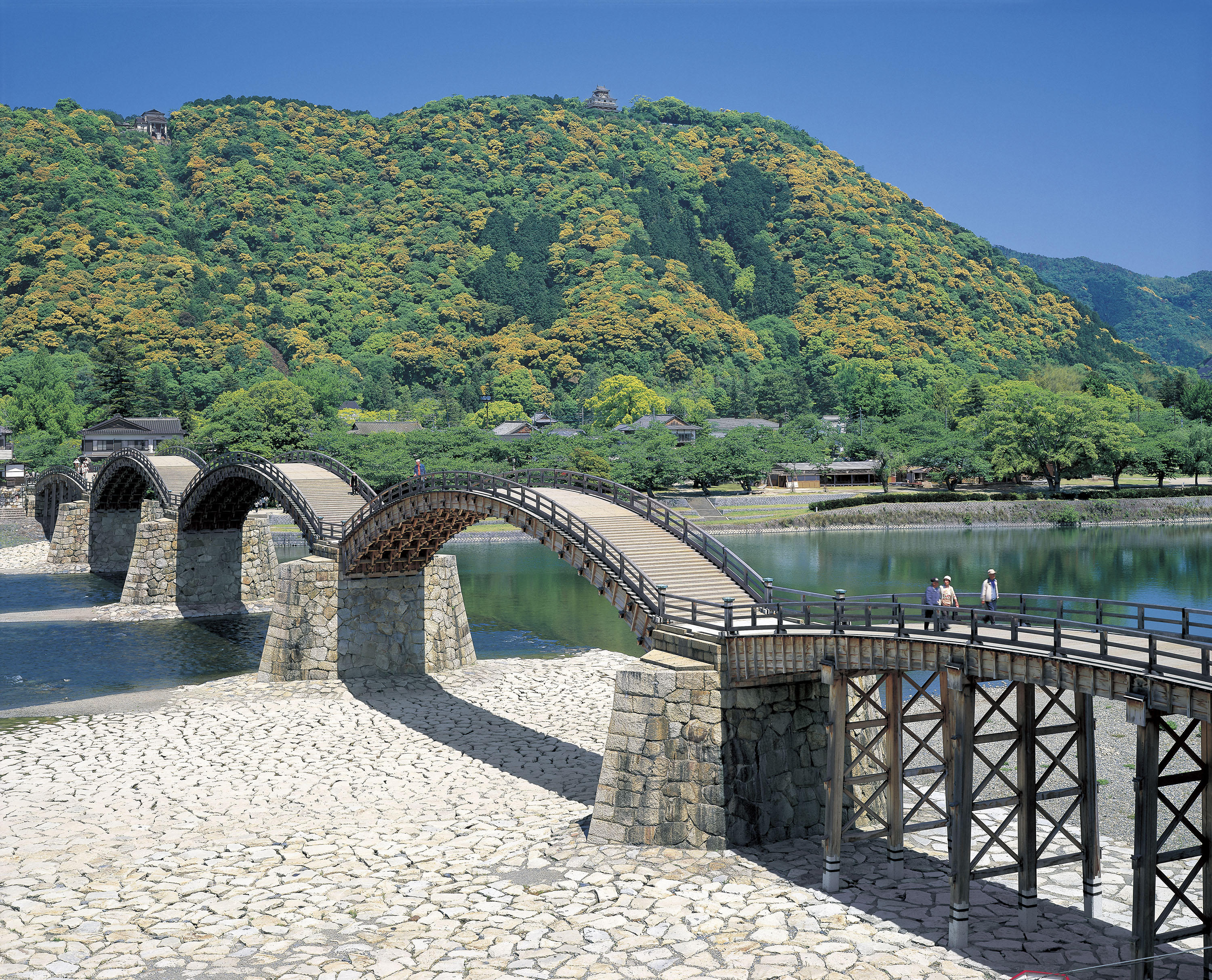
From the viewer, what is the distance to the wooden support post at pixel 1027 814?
47.8 ft

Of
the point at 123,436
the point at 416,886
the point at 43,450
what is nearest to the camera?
the point at 416,886

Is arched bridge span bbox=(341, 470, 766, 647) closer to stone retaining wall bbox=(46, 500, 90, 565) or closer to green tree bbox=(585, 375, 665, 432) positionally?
stone retaining wall bbox=(46, 500, 90, 565)

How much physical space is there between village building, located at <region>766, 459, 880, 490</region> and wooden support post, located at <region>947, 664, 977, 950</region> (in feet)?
276

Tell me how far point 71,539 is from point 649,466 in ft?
141

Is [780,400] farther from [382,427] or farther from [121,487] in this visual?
[121,487]

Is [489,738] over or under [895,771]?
under

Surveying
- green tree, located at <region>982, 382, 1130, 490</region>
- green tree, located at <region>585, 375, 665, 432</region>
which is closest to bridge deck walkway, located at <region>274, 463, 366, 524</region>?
green tree, located at <region>982, 382, 1130, 490</region>

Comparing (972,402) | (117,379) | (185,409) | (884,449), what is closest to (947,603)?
(884,449)

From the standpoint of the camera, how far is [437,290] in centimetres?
17525

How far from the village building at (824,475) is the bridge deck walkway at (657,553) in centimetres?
7301

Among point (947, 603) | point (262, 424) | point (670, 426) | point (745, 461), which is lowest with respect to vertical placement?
point (947, 603)

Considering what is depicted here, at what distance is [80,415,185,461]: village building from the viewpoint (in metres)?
96.7

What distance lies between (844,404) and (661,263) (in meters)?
55.4

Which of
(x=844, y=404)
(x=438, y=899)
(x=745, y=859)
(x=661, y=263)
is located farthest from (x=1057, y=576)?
(x=661, y=263)
